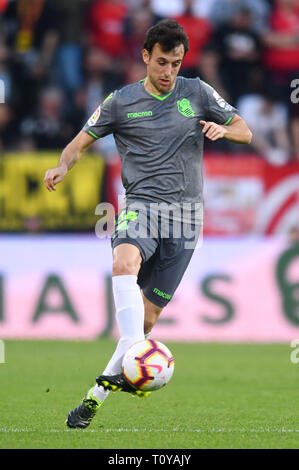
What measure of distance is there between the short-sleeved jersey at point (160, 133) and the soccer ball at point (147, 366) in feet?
3.83

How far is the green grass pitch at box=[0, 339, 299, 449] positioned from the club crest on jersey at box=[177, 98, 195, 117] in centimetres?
217

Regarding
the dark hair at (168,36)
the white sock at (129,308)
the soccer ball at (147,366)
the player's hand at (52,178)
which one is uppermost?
the dark hair at (168,36)

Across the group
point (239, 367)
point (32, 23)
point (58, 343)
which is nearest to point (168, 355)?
point (239, 367)

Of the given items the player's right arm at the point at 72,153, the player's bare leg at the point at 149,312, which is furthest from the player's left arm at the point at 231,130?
the player's bare leg at the point at 149,312

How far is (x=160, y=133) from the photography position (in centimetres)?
696

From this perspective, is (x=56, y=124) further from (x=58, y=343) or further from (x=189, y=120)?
(x=189, y=120)

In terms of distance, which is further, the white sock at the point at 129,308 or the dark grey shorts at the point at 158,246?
the dark grey shorts at the point at 158,246

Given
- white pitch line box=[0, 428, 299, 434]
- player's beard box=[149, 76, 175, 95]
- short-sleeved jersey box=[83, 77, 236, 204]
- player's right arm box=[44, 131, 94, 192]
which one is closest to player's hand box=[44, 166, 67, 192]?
player's right arm box=[44, 131, 94, 192]

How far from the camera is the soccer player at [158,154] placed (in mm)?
6781

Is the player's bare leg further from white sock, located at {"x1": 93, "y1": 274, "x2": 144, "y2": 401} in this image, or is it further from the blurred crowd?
the blurred crowd

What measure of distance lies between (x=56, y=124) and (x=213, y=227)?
119 inches

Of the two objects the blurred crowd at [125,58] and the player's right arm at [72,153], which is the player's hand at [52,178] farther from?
the blurred crowd at [125,58]

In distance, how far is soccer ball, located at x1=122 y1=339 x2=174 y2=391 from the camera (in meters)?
6.13

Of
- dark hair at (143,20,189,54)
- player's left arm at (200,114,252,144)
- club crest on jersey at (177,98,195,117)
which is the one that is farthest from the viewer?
club crest on jersey at (177,98,195,117)
